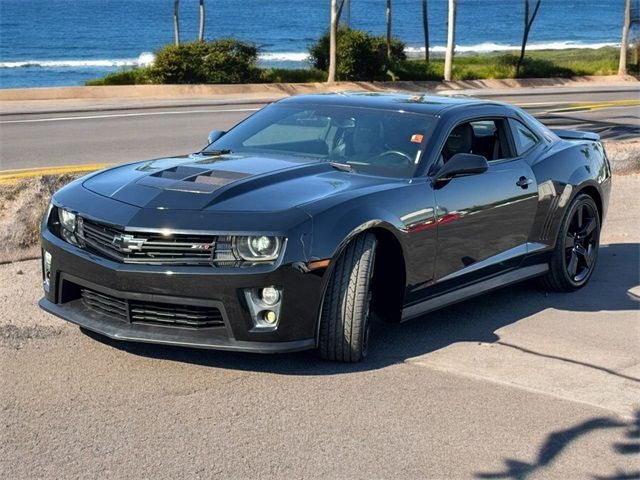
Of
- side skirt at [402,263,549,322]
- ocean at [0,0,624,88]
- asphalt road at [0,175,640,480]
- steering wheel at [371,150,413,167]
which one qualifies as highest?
steering wheel at [371,150,413,167]

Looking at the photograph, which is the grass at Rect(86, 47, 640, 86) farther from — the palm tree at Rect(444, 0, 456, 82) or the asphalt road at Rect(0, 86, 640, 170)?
the asphalt road at Rect(0, 86, 640, 170)

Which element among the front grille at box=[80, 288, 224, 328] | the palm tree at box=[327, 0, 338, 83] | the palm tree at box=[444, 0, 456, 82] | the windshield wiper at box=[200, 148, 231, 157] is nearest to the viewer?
the front grille at box=[80, 288, 224, 328]

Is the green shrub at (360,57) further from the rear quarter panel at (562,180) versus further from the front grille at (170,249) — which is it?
the front grille at (170,249)

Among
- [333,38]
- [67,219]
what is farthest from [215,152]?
[333,38]

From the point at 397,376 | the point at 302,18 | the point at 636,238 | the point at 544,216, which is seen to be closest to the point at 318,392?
the point at 397,376

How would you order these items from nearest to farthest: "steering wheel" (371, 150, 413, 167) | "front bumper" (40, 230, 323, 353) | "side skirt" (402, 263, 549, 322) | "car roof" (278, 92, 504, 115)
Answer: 1. "front bumper" (40, 230, 323, 353)
2. "side skirt" (402, 263, 549, 322)
3. "steering wheel" (371, 150, 413, 167)
4. "car roof" (278, 92, 504, 115)

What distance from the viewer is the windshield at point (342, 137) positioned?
6.07 metres

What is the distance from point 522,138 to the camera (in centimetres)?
703

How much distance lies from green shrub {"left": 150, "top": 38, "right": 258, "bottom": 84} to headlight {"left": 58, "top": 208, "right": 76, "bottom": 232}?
926 inches

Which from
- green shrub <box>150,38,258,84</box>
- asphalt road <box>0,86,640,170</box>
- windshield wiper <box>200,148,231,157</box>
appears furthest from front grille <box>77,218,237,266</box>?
green shrub <box>150,38,258,84</box>

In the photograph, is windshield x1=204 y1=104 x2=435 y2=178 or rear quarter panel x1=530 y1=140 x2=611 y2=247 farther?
rear quarter panel x1=530 y1=140 x2=611 y2=247

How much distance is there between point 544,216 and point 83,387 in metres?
3.57

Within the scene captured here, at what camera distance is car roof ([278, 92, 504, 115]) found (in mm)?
6507

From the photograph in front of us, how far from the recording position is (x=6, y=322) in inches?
229
